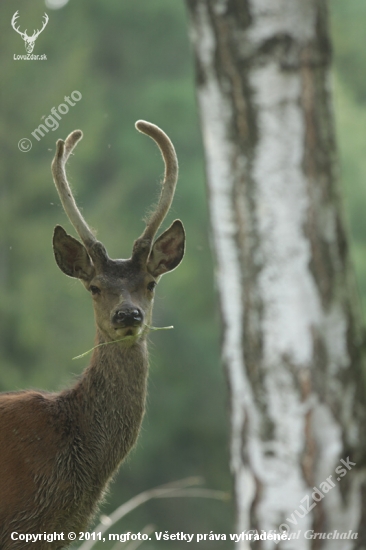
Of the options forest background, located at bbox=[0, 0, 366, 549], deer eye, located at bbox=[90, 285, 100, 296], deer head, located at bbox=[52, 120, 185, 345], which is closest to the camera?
deer head, located at bbox=[52, 120, 185, 345]

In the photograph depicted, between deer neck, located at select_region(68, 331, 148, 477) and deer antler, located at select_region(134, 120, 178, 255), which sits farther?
deer antler, located at select_region(134, 120, 178, 255)

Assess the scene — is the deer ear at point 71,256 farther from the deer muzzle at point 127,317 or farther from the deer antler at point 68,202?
the deer muzzle at point 127,317

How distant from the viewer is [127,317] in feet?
11.6

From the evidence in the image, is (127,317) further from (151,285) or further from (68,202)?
(68,202)

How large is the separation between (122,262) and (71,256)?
263 mm

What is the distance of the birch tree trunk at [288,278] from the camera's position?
243 centimetres

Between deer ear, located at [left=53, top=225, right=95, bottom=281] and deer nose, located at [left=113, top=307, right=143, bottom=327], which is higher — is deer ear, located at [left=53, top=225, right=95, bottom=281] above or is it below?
above

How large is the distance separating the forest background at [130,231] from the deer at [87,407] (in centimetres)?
1003

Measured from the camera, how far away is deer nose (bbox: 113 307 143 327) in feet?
11.7

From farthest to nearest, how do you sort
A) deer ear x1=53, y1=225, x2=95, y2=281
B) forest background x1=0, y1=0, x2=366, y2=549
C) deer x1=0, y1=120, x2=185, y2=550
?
forest background x1=0, y1=0, x2=366, y2=549 < deer ear x1=53, y1=225, x2=95, y2=281 < deer x1=0, y1=120, x2=185, y2=550

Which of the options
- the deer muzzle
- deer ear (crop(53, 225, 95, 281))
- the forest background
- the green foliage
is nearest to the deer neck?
the deer muzzle

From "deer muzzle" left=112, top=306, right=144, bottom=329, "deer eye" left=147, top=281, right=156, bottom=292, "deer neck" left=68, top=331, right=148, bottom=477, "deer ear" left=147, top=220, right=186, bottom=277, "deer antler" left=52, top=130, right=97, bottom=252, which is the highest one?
"deer antler" left=52, top=130, right=97, bottom=252

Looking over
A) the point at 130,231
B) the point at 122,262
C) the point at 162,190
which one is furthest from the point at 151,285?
the point at 130,231

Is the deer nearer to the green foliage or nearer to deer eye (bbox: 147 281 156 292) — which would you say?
deer eye (bbox: 147 281 156 292)
